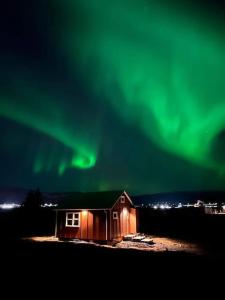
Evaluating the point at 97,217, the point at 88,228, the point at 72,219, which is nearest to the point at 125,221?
the point at 97,217

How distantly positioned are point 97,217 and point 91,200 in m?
2.46

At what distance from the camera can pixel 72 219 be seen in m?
29.5

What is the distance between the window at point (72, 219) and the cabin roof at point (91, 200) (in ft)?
2.74

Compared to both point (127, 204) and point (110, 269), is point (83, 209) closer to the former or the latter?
point (127, 204)

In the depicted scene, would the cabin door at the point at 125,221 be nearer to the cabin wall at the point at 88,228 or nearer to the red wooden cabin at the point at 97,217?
the red wooden cabin at the point at 97,217

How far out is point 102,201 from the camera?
28.7 meters

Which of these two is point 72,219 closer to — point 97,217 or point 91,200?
point 91,200

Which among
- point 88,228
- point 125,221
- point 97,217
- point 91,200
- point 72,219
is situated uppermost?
point 91,200

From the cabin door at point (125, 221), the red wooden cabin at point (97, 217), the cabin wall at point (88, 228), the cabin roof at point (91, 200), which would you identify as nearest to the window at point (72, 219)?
the red wooden cabin at point (97, 217)

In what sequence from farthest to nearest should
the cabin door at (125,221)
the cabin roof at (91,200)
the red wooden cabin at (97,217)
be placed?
the cabin door at (125,221), the cabin roof at (91,200), the red wooden cabin at (97,217)

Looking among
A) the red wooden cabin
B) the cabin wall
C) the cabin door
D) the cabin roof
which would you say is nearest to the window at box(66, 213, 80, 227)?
the red wooden cabin

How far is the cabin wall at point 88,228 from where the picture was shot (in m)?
27.5

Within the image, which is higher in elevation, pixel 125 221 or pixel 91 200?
pixel 91 200

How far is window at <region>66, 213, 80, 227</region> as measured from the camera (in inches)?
1147
